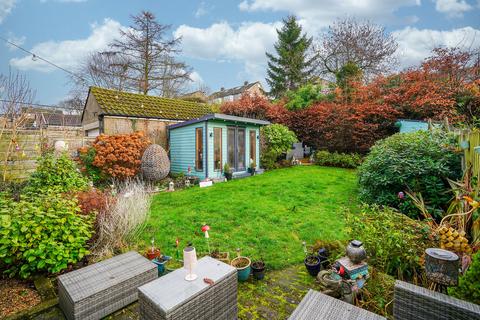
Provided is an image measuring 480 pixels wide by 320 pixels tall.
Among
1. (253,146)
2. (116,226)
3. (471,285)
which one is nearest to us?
(471,285)

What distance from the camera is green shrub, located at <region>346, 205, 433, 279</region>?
8.46 ft

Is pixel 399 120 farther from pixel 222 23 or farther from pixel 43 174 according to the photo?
pixel 43 174

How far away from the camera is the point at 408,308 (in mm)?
1798

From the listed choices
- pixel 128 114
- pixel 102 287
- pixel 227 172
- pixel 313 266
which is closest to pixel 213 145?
pixel 227 172

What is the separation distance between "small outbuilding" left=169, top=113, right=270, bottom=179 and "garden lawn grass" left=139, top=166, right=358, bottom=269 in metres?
2.05

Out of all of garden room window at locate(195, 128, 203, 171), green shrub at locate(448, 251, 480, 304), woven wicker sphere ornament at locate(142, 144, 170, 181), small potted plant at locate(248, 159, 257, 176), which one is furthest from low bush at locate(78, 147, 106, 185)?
green shrub at locate(448, 251, 480, 304)

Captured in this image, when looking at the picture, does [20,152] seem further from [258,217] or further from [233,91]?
[233,91]

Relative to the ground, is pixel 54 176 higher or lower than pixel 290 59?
lower

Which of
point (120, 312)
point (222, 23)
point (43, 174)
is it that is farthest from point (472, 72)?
point (43, 174)

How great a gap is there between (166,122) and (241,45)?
13.8m

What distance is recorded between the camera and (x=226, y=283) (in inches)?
81.0

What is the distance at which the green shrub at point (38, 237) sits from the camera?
2.47 m

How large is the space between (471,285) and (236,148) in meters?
9.60

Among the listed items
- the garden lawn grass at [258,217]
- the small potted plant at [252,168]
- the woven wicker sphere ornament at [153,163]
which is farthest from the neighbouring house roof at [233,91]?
the garden lawn grass at [258,217]
